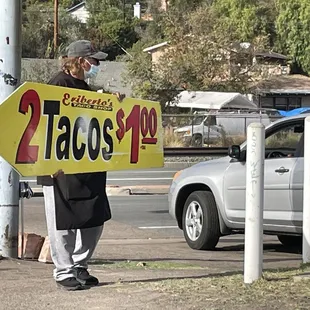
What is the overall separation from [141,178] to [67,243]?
54.0 feet

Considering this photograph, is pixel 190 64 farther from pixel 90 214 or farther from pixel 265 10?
pixel 90 214

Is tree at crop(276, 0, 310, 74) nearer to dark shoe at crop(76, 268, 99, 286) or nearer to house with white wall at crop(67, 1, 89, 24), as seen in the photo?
house with white wall at crop(67, 1, 89, 24)

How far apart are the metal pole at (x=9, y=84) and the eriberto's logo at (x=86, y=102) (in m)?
1.53

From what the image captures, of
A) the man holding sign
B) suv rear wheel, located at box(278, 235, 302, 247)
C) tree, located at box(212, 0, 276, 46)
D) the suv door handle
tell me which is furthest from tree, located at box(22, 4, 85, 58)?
the man holding sign

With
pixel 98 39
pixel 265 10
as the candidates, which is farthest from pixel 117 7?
pixel 265 10

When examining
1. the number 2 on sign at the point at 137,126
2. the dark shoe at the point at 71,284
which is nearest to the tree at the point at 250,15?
the number 2 on sign at the point at 137,126

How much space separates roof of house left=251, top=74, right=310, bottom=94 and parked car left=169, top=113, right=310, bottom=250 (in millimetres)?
40324

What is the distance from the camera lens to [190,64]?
46.6m

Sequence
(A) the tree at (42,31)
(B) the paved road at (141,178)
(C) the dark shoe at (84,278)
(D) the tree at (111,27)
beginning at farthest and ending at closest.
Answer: (D) the tree at (111,27), (A) the tree at (42,31), (B) the paved road at (141,178), (C) the dark shoe at (84,278)

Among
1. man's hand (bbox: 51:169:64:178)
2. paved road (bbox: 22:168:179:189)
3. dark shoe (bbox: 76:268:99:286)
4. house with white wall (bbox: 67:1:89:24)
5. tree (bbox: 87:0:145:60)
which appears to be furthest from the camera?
house with white wall (bbox: 67:1:89:24)

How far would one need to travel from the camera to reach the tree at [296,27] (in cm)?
5509

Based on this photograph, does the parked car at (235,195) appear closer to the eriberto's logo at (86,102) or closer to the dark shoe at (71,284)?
the eriberto's logo at (86,102)

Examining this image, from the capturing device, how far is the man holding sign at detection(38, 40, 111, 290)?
6.23 meters

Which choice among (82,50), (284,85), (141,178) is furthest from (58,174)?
(284,85)
